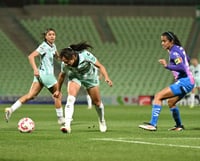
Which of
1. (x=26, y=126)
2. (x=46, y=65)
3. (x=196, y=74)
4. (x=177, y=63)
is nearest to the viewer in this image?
(x=26, y=126)

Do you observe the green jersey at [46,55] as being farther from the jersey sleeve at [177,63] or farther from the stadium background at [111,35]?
the stadium background at [111,35]

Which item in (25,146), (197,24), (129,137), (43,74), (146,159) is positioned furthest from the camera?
(197,24)

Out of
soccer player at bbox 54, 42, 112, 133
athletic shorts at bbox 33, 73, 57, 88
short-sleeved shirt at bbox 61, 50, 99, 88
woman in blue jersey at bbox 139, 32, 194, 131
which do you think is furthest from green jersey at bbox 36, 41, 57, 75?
woman in blue jersey at bbox 139, 32, 194, 131

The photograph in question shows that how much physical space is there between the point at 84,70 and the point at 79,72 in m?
0.11

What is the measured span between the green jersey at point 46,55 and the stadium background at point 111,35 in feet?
61.7

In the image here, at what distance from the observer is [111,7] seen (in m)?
44.4

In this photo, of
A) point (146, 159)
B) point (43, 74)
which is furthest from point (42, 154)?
point (43, 74)

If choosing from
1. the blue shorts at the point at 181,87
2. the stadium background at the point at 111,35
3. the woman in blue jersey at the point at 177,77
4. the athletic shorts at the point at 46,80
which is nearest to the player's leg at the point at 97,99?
the woman in blue jersey at the point at 177,77

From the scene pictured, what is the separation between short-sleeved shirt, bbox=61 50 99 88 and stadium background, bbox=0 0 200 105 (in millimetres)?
21775

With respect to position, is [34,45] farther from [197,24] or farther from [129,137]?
[129,137]

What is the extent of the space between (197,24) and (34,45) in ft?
34.8

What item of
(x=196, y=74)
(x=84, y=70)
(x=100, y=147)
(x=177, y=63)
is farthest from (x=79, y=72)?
(x=196, y=74)

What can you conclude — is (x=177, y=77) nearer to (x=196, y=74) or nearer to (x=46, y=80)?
(x=46, y=80)

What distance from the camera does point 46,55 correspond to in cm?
1709
